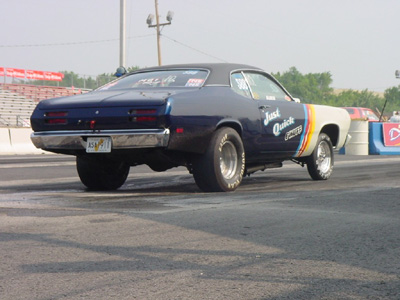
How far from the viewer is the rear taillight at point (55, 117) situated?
23.4ft

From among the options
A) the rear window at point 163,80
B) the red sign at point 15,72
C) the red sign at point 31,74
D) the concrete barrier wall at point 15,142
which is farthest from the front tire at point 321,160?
the red sign at point 15,72

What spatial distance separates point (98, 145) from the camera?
274 inches

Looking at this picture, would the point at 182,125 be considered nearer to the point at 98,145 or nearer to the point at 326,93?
the point at 98,145

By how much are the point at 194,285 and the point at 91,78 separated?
40.9 m

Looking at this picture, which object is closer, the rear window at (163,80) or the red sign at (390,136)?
the rear window at (163,80)

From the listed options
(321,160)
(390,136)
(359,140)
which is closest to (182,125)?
(321,160)

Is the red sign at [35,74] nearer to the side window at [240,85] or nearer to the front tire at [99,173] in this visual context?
the front tire at [99,173]

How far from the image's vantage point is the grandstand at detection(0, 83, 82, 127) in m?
40.9

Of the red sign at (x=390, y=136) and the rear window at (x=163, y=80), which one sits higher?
the rear window at (x=163, y=80)

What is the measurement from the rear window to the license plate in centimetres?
101

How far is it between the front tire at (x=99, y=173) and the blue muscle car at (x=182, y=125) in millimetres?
12

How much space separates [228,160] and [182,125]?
1.09 metres

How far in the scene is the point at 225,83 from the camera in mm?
7809

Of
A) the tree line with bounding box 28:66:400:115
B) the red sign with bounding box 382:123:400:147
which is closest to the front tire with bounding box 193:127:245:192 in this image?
the red sign with bounding box 382:123:400:147
